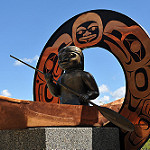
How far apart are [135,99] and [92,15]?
1621 millimetres

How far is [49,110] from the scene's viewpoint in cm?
277

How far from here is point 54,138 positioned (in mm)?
2590

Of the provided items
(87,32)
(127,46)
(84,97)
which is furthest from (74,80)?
(87,32)

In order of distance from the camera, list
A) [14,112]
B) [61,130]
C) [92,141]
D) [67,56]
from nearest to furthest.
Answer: [14,112], [61,130], [92,141], [67,56]

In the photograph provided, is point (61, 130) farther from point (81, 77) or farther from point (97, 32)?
point (97, 32)

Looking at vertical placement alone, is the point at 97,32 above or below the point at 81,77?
above

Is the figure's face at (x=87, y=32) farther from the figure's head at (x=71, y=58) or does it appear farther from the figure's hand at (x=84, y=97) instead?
the figure's hand at (x=84, y=97)

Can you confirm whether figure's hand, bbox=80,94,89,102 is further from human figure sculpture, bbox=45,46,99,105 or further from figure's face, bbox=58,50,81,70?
figure's face, bbox=58,50,81,70

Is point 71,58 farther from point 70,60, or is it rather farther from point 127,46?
point 127,46

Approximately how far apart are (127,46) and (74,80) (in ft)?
3.21

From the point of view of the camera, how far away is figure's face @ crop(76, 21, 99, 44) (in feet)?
14.0

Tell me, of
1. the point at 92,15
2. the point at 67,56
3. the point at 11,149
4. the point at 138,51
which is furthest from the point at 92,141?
the point at 92,15

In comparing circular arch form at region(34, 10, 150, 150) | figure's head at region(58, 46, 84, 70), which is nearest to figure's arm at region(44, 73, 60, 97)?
figure's head at region(58, 46, 84, 70)

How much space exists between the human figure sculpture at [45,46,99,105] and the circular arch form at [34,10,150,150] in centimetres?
57
